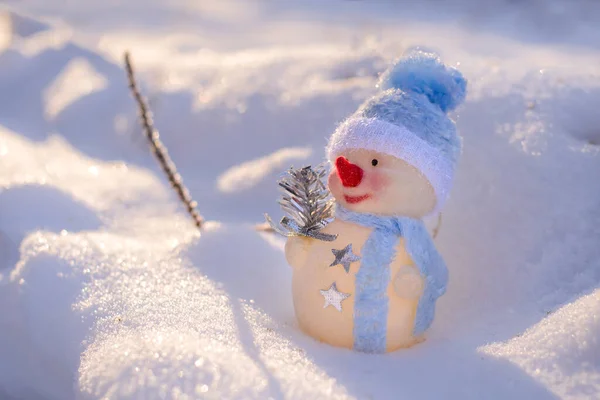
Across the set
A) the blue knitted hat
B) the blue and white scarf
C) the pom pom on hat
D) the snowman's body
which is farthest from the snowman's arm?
the pom pom on hat

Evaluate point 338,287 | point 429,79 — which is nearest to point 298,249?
point 338,287

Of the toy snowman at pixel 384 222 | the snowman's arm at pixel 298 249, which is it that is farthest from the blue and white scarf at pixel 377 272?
the snowman's arm at pixel 298 249

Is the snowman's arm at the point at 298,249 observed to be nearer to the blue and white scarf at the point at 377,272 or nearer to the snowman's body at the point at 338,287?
the snowman's body at the point at 338,287

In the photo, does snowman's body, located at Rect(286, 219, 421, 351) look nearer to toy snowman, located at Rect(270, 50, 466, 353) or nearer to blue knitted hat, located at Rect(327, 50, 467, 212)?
toy snowman, located at Rect(270, 50, 466, 353)

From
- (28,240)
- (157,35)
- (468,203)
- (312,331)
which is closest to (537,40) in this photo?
(468,203)

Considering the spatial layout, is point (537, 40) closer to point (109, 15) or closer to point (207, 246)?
point (207, 246)

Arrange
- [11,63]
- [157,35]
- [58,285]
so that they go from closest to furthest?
[58,285]
[11,63]
[157,35]
